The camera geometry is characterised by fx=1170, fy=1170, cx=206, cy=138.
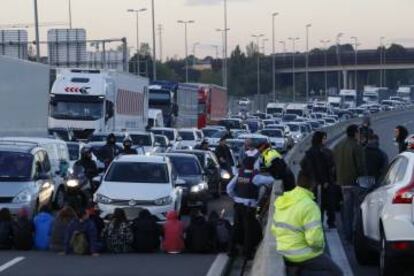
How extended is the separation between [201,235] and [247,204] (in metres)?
1.99

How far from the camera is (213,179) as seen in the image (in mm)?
32375

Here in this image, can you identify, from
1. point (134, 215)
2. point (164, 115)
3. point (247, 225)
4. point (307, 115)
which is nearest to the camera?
point (247, 225)

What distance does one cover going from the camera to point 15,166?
80.1 ft

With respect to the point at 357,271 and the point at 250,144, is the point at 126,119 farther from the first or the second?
the point at 357,271

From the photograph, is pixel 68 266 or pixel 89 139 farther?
pixel 89 139

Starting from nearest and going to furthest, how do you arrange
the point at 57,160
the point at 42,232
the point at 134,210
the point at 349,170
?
the point at 349,170 → the point at 42,232 → the point at 134,210 → the point at 57,160

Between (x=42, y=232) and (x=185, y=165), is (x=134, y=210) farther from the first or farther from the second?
(x=185, y=165)

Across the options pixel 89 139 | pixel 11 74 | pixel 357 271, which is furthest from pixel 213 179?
pixel 357 271

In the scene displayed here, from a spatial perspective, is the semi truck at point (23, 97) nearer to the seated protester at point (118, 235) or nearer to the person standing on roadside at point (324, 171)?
the seated protester at point (118, 235)

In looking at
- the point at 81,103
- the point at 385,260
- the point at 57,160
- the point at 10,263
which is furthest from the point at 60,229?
the point at 81,103

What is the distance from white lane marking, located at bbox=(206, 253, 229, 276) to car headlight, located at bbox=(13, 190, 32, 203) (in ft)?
19.2

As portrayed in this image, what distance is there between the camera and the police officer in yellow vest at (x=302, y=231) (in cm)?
976

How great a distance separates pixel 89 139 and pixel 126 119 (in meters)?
9.44

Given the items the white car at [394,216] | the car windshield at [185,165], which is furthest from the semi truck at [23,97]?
the white car at [394,216]
